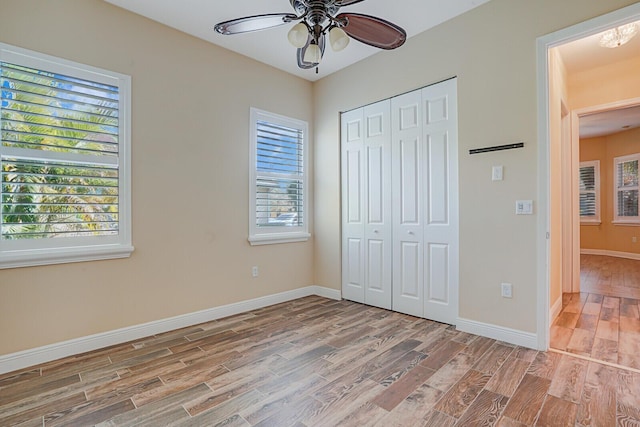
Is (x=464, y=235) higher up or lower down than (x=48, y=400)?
higher up

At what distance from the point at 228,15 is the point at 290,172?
1.84m

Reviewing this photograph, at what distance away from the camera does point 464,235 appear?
3.00m

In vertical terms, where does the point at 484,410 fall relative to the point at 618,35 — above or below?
below

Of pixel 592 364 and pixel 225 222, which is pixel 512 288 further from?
pixel 225 222

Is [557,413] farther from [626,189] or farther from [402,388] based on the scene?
[626,189]

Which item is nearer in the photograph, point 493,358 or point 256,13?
point 493,358

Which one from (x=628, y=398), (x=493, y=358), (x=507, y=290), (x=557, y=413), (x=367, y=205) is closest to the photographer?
(x=557, y=413)

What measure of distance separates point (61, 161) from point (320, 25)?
2237mm

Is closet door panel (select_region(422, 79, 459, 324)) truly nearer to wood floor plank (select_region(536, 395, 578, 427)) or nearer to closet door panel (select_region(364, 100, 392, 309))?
closet door panel (select_region(364, 100, 392, 309))

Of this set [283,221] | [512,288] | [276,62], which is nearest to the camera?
[512,288]

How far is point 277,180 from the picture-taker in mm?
4027

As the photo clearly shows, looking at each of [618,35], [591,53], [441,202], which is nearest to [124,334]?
[441,202]

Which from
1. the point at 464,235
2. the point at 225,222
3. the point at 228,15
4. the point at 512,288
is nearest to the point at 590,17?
the point at 464,235

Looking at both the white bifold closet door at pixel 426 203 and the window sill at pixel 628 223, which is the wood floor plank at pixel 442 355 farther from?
the window sill at pixel 628 223
